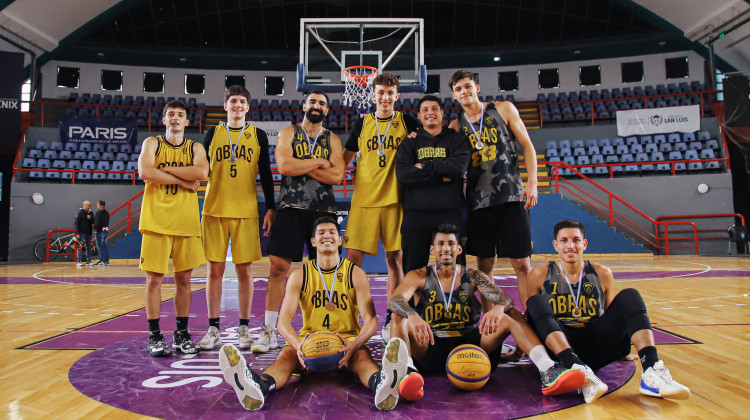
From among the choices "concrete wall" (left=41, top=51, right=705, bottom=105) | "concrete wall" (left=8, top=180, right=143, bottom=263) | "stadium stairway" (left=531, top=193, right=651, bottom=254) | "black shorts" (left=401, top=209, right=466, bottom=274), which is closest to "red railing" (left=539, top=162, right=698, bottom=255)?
"stadium stairway" (left=531, top=193, right=651, bottom=254)

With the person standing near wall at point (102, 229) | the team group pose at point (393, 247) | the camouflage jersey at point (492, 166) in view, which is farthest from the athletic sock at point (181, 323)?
the person standing near wall at point (102, 229)

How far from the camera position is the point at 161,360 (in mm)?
3154

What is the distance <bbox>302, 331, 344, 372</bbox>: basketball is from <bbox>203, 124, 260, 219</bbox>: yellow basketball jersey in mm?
1372

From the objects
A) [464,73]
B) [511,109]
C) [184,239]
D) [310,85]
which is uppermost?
[310,85]

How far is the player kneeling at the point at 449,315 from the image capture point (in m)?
2.61

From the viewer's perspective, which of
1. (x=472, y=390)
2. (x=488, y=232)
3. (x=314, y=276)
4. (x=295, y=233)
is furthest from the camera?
(x=295, y=233)

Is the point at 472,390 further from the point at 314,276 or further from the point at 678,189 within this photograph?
the point at 678,189

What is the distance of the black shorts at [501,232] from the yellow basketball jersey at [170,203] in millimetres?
1996

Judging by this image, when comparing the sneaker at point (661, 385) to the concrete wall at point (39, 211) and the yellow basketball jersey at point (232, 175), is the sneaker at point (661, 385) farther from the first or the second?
the concrete wall at point (39, 211)

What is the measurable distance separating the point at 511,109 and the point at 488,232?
3.03 feet

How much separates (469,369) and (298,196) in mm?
1779

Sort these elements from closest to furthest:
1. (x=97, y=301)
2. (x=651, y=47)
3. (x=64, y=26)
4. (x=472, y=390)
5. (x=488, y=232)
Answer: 1. (x=472, y=390)
2. (x=488, y=232)
3. (x=97, y=301)
4. (x=64, y=26)
5. (x=651, y=47)

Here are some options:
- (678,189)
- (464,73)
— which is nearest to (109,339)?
(464,73)

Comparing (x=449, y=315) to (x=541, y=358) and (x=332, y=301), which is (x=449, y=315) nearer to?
(x=541, y=358)
